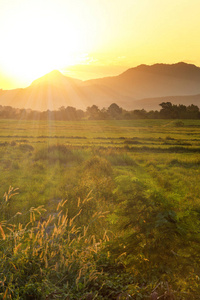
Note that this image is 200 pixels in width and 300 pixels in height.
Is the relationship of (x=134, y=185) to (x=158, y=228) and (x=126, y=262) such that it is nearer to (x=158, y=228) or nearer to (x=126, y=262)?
(x=158, y=228)

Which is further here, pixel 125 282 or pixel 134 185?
pixel 134 185

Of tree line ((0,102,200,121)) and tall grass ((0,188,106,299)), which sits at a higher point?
tree line ((0,102,200,121))

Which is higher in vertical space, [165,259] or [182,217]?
[182,217]

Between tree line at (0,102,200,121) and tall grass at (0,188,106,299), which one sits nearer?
tall grass at (0,188,106,299)

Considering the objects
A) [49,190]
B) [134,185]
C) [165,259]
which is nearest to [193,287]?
[165,259]

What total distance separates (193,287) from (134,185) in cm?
208

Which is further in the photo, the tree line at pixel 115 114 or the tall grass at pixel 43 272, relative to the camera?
the tree line at pixel 115 114

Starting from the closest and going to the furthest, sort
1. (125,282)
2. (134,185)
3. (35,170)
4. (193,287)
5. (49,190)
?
(193,287) → (125,282) → (134,185) → (49,190) → (35,170)

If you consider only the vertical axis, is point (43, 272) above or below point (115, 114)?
below

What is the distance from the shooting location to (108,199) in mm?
11195

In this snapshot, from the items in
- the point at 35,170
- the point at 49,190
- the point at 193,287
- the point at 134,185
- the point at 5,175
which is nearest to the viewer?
the point at 193,287

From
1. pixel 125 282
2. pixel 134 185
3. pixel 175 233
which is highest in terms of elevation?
pixel 134 185

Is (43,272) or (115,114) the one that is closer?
(43,272)

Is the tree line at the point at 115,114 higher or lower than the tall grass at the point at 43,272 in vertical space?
higher
